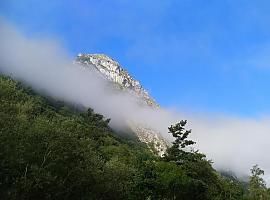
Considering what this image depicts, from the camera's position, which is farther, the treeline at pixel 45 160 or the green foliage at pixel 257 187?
the green foliage at pixel 257 187

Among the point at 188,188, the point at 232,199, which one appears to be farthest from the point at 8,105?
the point at 232,199

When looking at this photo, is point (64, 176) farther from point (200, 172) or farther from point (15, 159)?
point (200, 172)

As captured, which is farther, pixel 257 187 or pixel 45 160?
pixel 257 187

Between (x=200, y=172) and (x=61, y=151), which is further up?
(x=200, y=172)

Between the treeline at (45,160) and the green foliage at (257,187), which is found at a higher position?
the green foliage at (257,187)

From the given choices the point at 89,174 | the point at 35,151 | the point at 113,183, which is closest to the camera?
the point at 35,151

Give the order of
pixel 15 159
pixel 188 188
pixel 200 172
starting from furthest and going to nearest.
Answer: pixel 200 172 < pixel 188 188 < pixel 15 159

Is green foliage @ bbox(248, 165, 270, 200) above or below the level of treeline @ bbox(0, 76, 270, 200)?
above

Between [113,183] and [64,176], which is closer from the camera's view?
[64,176]

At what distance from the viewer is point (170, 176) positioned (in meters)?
92.4

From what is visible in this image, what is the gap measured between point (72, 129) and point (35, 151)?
10904 millimetres

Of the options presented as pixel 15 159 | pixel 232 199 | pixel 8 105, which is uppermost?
pixel 232 199

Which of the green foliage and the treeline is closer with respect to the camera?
the treeline

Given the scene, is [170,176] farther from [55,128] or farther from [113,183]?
[55,128]
